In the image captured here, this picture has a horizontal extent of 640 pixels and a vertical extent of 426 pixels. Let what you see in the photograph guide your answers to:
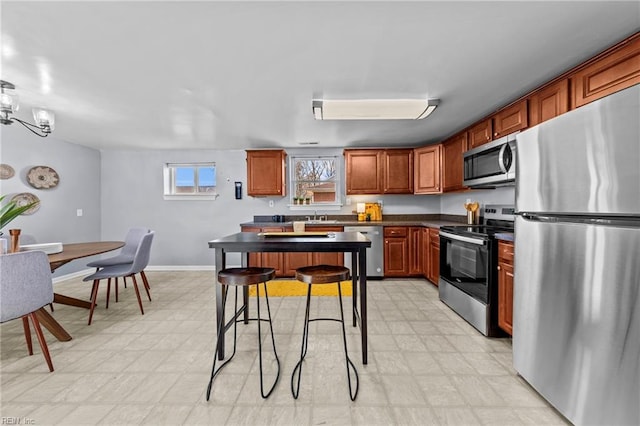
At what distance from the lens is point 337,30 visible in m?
1.71

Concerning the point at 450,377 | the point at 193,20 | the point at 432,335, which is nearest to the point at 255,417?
the point at 450,377

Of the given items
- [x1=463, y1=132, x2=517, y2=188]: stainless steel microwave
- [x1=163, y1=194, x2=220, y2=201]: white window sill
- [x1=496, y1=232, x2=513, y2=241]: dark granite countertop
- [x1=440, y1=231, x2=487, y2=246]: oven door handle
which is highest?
[x1=463, y1=132, x2=517, y2=188]: stainless steel microwave

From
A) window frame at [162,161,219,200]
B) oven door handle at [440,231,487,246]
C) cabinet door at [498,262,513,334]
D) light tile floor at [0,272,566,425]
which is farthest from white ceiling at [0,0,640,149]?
light tile floor at [0,272,566,425]

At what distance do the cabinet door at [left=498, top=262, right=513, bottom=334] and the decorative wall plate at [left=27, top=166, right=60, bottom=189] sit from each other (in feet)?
19.4

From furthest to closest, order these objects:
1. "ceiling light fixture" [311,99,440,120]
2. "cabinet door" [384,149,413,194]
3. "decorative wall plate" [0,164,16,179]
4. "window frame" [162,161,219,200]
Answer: "window frame" [162,161,219,200] → "cabinet door" [384,149,413,194] → "decorative wall plate" [0,164,16,179] → "ceiling light fixture" [311,99,440,120]

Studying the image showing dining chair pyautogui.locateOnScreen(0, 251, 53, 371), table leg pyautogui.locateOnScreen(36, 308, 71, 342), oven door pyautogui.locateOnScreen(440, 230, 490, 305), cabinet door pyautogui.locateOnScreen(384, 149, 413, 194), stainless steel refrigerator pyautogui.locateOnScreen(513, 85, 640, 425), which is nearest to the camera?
stainless steel refrigerator pyautogui.locateOnScreen(513, 85, 640, 425)

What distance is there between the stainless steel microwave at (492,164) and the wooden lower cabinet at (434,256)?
889 mm

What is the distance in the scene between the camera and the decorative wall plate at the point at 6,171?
3.65m

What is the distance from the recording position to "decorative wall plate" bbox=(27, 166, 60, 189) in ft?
13.0

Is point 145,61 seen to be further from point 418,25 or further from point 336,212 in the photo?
point 336,212

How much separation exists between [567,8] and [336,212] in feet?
12.8

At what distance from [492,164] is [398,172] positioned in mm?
1917

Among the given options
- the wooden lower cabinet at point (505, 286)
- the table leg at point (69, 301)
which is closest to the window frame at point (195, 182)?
the table leg at point (69, 301)

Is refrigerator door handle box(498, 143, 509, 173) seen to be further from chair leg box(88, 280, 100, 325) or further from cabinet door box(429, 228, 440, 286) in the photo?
chair leg box(88, 280, 100, 325)
